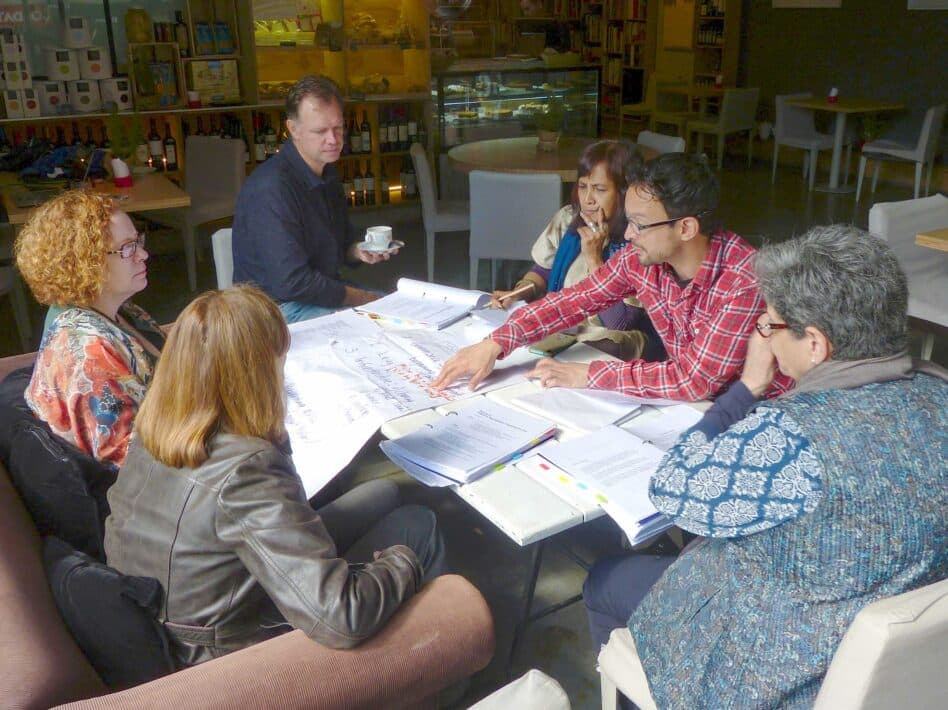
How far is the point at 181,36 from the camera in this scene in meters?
6.23

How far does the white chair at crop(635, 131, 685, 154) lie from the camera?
4.98 m

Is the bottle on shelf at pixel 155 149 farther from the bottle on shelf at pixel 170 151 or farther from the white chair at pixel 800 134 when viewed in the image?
the white chair at pixel 800 134

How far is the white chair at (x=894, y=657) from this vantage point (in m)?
1.11

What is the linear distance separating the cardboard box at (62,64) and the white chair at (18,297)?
7.03 feet

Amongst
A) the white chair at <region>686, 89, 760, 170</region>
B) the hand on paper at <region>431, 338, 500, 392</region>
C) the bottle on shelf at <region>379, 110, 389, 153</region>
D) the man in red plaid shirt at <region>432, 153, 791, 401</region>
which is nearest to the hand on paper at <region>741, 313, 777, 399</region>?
the man in red plaid shirt at <region>432, 153, 791, 401</region>

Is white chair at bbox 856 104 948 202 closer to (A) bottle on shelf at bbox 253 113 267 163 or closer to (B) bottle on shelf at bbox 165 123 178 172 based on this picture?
(A) bottle on shelf at bbox 253 113 267 163

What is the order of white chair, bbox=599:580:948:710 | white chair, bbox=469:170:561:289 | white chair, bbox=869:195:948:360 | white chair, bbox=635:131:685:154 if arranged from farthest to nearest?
white chair, bbox=635:131:685:154 → white chair, bbox=469:170:561:289 → white chair, bbox=869:195:948:360 → white chair, bbox=599:580:948:710

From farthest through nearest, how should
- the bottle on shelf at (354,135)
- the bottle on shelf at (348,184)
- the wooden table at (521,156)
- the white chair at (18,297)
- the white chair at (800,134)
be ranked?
1. the white chair at (800,134)
2. the bottle on shelf at (348,184)
3. the bottle on shelf at (354,135)
4. the wooden table at (521,156)
5. the white chair at (18,297)

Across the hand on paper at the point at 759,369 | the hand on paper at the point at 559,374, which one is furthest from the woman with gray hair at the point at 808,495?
the hand on paper at the point at 559,374

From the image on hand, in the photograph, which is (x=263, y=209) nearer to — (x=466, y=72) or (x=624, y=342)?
(x=624, y=342)

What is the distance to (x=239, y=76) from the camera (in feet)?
21.3

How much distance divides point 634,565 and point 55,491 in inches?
47.3

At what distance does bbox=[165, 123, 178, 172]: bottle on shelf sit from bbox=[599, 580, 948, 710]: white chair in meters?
6.25

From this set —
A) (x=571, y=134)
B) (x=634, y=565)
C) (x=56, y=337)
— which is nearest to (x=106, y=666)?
(x=56, y=337)
